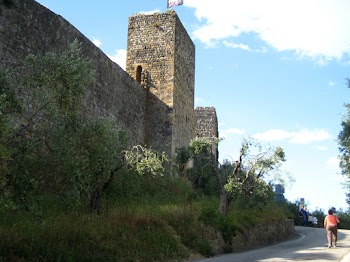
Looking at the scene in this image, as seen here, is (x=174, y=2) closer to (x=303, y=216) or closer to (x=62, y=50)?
(x=62, y=50)

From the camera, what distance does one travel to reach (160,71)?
2209 centimetres

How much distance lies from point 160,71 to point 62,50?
7943 millimetres

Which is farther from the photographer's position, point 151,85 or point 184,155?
point 151,85

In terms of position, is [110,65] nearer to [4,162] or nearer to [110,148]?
[110,148]

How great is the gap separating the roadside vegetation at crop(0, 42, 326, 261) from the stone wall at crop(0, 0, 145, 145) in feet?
3.46

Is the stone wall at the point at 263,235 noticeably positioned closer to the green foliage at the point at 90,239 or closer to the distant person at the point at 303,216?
the green foliage at the point at 90,239

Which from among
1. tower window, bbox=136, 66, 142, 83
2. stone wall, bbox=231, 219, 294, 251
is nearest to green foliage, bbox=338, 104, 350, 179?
stone wall, bbox=231, 219, 294, 251

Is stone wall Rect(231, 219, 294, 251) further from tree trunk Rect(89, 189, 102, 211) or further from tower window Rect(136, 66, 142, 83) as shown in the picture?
tower window Rect(136, 66, 142, 83)

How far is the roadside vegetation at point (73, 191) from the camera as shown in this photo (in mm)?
7727

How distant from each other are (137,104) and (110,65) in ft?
10.8

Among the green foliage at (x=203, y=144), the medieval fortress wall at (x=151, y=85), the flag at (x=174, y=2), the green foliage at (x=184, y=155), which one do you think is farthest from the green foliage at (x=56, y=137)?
the flag at (x=174, y=2)

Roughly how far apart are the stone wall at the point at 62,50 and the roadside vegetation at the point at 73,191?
105cm

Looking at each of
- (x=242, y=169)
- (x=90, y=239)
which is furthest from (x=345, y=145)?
(x=90, y=239)

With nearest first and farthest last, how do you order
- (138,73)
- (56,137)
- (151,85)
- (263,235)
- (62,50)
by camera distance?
(56,137)
(62,50)
(263,235)
(151,85)
(138,73)
